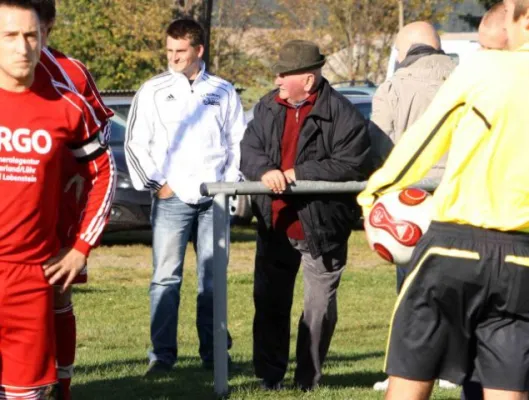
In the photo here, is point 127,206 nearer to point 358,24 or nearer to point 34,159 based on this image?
point 34,159

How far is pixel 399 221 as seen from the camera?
4.94 meters

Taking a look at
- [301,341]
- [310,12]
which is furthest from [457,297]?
[310,12]

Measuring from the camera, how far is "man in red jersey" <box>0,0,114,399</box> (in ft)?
17.1

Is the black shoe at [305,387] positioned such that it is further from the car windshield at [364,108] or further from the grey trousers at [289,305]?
the car windshield at [364,108]

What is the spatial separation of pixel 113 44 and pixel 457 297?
118 feet

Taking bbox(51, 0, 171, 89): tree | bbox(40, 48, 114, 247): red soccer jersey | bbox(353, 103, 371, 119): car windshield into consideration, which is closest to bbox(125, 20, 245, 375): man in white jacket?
bbox(40, 48, 114, 247): red soccer jersey

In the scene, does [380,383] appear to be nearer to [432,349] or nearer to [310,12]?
[432,349]

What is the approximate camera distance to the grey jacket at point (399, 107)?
7.81m

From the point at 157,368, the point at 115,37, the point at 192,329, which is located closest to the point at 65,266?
the point at 157,368

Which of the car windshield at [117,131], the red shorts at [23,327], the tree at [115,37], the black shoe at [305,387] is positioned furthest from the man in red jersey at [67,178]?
the tree at [115,37]

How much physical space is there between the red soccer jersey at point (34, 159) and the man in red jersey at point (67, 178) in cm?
15

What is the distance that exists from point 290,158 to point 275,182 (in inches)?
16.2

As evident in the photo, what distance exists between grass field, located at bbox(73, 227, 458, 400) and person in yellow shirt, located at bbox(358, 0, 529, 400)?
2.62 m

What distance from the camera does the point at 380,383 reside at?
7.81 meters
